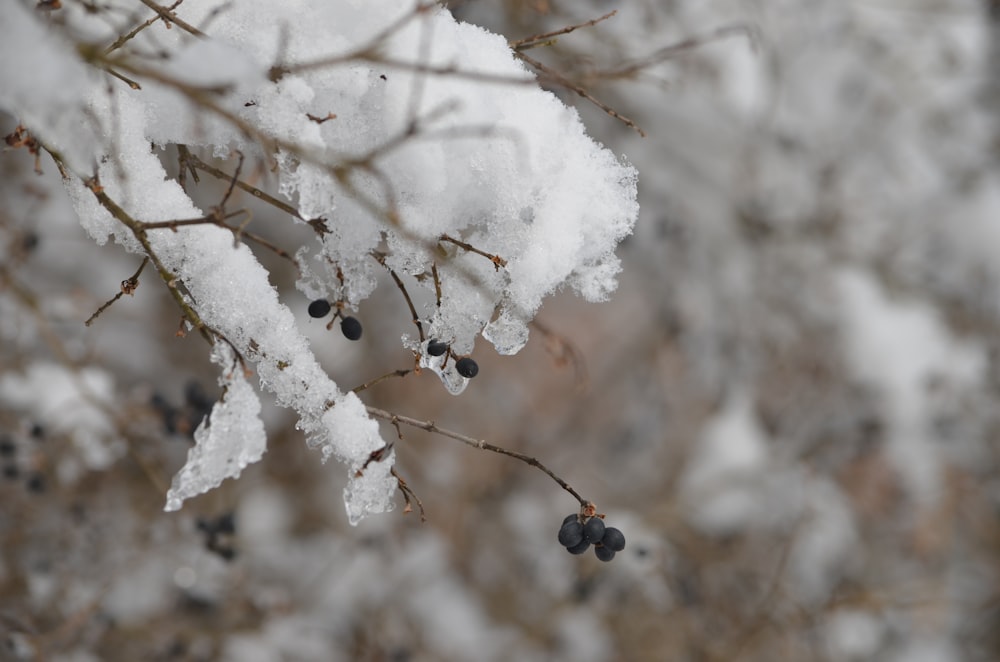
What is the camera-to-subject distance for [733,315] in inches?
173

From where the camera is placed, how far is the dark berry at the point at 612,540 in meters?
1.31

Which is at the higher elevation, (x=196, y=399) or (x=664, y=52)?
(x=664, y=52)

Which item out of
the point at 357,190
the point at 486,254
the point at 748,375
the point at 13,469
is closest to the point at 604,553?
the point at 486,254

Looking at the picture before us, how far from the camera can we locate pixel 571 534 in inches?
50.6

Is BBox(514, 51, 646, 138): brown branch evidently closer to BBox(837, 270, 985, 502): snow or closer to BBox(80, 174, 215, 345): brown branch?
BBox(80, 174, 215, 345): brown branch

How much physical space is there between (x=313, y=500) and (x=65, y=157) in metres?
3.77

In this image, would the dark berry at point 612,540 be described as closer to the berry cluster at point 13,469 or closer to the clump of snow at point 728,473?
the berry cluster at point 13,469

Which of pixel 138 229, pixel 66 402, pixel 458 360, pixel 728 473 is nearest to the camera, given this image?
pixel 138 229

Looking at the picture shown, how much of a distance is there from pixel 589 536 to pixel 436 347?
0.41m

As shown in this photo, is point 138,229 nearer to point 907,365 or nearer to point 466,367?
point 466,367

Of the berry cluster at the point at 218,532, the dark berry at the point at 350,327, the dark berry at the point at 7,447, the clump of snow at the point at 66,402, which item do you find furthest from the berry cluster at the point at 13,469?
the dark berry at the point at 350,327

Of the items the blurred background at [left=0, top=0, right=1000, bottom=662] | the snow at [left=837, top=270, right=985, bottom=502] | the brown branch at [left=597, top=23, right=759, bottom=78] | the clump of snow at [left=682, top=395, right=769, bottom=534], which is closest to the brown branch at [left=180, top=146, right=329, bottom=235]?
the brown branch at [left=597, top=23, right=759, bottom=78]

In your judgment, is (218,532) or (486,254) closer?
(486,254)

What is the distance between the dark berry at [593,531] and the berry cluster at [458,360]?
0.32m
